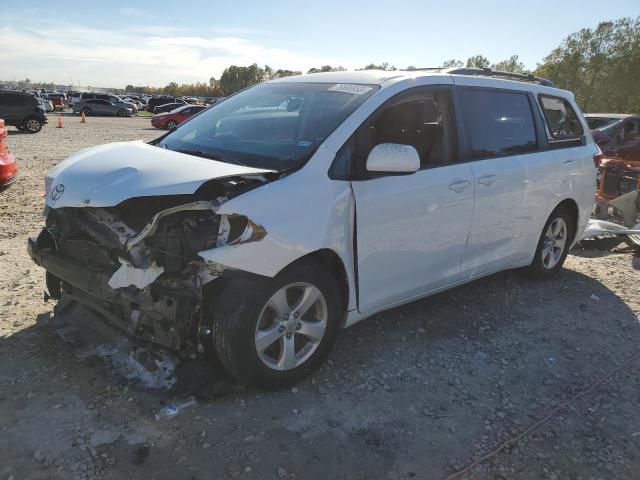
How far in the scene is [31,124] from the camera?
2241cm

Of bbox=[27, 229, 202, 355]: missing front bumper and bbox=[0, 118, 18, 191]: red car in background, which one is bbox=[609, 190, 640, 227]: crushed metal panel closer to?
bbox=[27, 229, 202, 355]: missing front bumper

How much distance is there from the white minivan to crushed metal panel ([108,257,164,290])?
11mm

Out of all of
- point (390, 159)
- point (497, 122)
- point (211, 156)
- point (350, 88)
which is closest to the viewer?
point (390, 159)

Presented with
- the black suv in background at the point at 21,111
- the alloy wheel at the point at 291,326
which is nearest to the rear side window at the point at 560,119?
the alloy wheel at the point at 291,326

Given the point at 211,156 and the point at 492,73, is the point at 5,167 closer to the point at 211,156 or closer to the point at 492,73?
the point at 211,156

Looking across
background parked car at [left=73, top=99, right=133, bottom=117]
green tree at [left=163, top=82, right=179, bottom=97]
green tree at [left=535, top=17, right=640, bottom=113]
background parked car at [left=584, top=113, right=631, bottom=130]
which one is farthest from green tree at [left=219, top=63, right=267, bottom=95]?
background parked car at [left=584, top=113, right=631, bottom=130]

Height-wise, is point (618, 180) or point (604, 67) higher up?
point (604, 67)

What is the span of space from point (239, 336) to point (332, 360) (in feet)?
3.15

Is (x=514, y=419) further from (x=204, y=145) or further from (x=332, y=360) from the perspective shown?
(x=204, y=145)

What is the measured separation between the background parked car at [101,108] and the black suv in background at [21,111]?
20.8m

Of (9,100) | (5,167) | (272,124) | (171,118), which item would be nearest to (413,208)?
(272,124)

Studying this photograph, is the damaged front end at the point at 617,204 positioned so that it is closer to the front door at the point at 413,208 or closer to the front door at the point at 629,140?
the front door at the point at 413,208

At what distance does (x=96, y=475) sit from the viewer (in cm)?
245

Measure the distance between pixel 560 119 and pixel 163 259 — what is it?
13.9 ft
